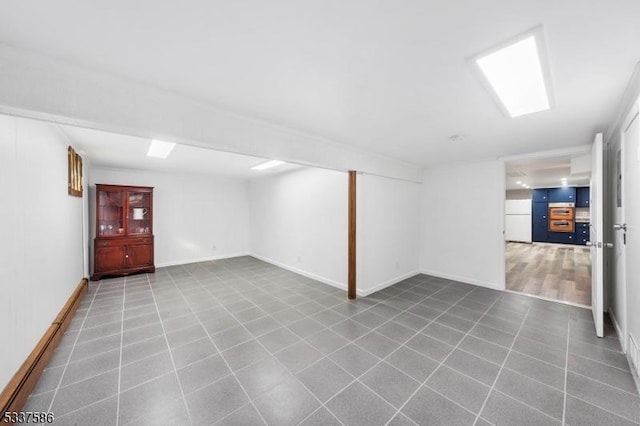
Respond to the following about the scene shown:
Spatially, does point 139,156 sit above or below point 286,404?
above

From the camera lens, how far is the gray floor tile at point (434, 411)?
157 cm

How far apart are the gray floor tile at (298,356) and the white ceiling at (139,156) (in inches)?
113

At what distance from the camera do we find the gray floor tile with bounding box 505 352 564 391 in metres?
1.92

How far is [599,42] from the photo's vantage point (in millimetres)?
1317

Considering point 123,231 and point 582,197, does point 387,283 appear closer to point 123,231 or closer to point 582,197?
point 123,231

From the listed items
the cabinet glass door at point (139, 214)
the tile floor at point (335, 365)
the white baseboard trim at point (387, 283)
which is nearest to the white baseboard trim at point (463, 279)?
Answer: the white baseboard trim at point (387, 283)

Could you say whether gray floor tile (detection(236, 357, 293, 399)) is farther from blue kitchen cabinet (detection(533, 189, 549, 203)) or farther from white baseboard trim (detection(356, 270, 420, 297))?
blue kitchen cabinet (detection(533, 189, 549, 203))

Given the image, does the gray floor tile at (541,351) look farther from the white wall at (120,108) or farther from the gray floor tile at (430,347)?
the white wall at (120,108)

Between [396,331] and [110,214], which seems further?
[110,214]

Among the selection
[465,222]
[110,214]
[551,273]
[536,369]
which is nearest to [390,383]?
[536,369]

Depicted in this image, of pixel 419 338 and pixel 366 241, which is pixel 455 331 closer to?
pixel 419 338

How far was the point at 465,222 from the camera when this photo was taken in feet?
15.0

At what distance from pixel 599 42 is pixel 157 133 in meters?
2.89

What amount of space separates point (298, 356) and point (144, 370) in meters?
1.35
